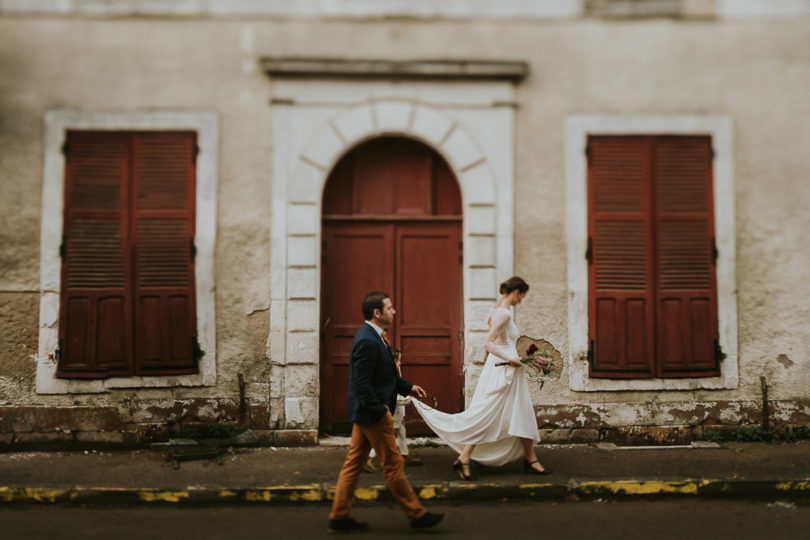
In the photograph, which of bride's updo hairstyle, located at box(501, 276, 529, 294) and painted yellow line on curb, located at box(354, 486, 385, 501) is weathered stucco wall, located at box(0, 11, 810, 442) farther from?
painted yellow line on curb, located at box(354, 486, 385, 501)

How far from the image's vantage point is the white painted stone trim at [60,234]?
7480 millimetres

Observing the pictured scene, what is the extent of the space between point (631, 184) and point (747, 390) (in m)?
2.41

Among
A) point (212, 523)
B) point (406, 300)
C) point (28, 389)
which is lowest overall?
point (212, 523)

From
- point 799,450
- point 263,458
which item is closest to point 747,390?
point 799,450

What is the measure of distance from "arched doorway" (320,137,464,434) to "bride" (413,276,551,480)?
A: 1387 millimetres

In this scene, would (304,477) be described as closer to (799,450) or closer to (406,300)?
(406,300)

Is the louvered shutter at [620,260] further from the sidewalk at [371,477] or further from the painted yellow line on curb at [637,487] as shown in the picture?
the painted yellow line on curb at [637,487]

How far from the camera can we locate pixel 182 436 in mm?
7457

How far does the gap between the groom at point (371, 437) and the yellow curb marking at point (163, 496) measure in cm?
150

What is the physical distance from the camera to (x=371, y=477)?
6344 mm

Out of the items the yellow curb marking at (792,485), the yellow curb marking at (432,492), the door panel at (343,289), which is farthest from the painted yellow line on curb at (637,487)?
the door panel at (343,289)

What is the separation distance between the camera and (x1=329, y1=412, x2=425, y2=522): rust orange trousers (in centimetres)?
509

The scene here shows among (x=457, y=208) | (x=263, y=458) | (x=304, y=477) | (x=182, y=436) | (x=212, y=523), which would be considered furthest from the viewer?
(x=457, y=208)

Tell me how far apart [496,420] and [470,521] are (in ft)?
3.68
